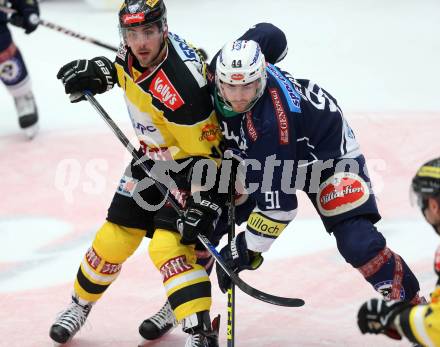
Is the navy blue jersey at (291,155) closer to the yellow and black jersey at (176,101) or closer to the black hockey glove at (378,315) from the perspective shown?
the yellow and black jersey at (176,101)

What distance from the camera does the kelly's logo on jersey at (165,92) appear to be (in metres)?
3.40

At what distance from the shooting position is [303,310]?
4121 mm

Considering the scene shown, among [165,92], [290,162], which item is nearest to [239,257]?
[290,162]

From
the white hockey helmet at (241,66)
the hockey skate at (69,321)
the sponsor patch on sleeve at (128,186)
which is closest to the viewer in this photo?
the white hockey helmet at (241,66)

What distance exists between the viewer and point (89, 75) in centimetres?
379

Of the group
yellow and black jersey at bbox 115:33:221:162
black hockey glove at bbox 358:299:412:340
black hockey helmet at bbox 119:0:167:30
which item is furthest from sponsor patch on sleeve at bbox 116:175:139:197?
black hockey glove at bbox 358:299:412:340

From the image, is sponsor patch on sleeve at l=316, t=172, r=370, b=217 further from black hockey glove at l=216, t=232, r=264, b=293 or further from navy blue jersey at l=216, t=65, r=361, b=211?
black hockey glove at l=216, t=232, r=264, b=293

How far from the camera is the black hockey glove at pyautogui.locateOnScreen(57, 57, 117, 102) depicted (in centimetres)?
380

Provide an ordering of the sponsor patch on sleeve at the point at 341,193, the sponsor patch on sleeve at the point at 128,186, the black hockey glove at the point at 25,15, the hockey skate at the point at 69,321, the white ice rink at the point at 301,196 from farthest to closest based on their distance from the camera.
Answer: the black hockey glove at the point at 25,15, the white ice rink at the point at 301,196, the hockey skate at the point at 69,321, the sponsor patch on sleeve at the point at 128,186, the sponsor patch on sleeve at the point at 341,193

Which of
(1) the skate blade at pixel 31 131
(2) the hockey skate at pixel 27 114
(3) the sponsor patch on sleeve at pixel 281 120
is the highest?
(3) the sponsor patch on sleeve at pixel 281 120

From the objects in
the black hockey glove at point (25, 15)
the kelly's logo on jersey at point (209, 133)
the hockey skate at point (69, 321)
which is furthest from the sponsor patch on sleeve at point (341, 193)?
the black hockey glove at point (25, 15)

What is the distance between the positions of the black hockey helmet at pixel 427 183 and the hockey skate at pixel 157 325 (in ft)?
4.92

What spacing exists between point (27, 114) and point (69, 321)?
2.51 meters

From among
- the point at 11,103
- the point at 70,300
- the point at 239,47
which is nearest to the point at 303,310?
the point at 70,300
